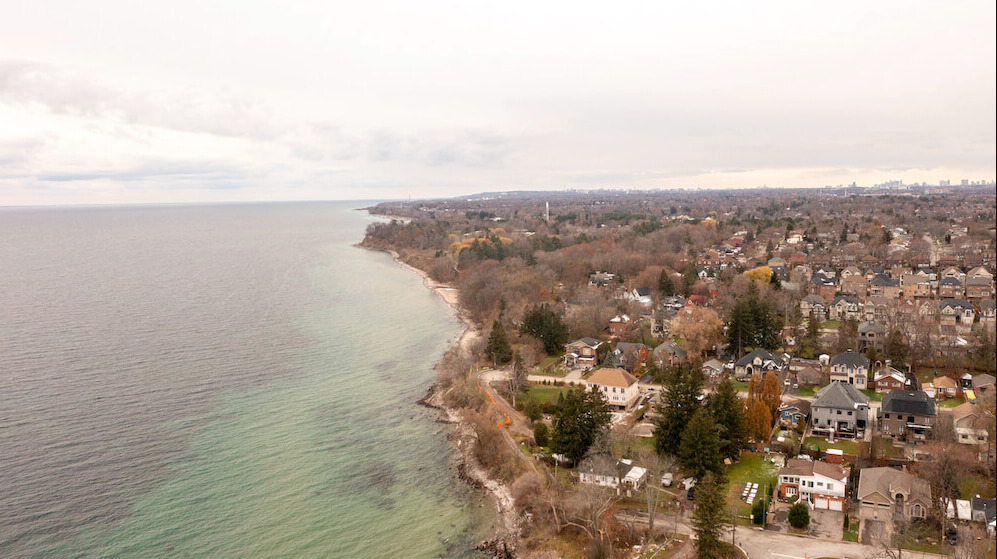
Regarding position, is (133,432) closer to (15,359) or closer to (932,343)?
(15,359)

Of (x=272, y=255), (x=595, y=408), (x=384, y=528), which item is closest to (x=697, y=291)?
(x=595, y=408)

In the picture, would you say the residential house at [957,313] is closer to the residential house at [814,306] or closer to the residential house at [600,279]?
the residential house at [814,306]

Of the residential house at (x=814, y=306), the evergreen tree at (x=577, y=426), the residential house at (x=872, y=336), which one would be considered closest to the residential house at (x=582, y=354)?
the evergreen tree at (x=577, y=426)

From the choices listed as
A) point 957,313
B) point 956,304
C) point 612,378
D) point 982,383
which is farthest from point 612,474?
Answer: point 956,304

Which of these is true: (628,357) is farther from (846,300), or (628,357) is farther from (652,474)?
(846,300)

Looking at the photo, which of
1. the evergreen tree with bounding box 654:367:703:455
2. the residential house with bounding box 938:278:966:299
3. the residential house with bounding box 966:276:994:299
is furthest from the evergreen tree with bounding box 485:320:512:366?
the residential house with bounding box 966:276:994:299

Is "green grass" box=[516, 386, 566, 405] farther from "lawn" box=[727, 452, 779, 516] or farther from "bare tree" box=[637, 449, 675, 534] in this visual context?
"lawn" box=[727, 452, 779, 516]

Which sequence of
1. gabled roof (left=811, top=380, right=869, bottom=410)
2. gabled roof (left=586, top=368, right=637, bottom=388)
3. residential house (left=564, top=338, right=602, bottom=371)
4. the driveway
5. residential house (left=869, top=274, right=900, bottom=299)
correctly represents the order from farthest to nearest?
residential house (left=869, top=274, right=900, bottom=299) → residential house (left=564, top=338, right=602, bottom=371) → gabled roof (left=586, top=368, right=637, bottom=388) → gabled roof (left=811, top=380, right=869, bottom=410) → the driveway
